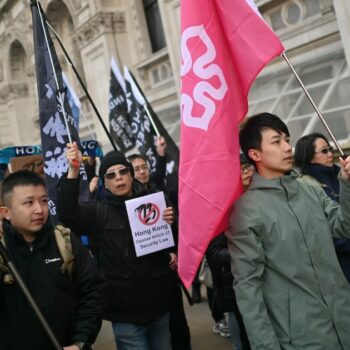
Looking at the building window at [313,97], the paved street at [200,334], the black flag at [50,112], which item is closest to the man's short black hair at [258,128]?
→ the black flag at [50,112]

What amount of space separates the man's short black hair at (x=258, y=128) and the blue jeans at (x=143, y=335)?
1.45m

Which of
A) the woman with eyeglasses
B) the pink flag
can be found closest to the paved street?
the woman with eyeglasses

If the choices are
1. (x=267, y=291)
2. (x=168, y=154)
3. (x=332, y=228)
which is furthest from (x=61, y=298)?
(x=168, y=154)

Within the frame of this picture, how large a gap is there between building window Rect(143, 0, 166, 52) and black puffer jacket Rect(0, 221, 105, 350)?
889 cm

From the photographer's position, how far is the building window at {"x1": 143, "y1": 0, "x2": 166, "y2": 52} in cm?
1054

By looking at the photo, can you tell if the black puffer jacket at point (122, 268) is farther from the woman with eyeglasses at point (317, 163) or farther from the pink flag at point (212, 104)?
the woman with eyeglasses at point (317, 163)

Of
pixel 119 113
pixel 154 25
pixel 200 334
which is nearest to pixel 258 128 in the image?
pixel 200 334

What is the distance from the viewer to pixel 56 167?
3930 millimetres

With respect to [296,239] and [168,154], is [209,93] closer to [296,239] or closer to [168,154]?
[296,239]

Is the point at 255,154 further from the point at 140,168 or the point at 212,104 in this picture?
the point at 140,168

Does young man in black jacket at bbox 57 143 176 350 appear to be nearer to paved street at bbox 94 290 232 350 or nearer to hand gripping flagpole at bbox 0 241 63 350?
hand gripping flagpole at bbox 0 241 63 350

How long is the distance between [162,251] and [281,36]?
15.5 ft

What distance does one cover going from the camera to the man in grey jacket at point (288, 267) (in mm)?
2016

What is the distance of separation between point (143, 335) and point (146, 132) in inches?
116
